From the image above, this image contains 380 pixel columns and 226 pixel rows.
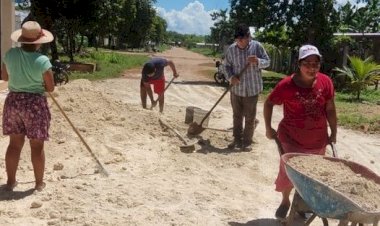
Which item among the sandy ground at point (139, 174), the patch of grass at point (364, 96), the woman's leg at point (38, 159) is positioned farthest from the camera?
the patch of grass at point (364, 96)

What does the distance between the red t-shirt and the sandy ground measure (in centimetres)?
91

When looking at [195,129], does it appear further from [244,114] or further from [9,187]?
[9,187]

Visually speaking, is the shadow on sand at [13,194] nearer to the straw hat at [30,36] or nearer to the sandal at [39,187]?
the sandal at [39,187]

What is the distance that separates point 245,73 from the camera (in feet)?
25.8

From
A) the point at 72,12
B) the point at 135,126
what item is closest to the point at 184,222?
the point at 135,126

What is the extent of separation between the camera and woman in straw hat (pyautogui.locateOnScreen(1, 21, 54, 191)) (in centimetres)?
499

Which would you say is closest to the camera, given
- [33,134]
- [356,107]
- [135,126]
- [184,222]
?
[184,222]

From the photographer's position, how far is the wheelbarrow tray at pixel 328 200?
329 centimetres

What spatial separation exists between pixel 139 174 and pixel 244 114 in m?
2.45

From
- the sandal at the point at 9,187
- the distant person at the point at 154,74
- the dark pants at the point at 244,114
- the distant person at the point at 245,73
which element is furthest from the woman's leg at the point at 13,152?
the distant person at the point at 154,74

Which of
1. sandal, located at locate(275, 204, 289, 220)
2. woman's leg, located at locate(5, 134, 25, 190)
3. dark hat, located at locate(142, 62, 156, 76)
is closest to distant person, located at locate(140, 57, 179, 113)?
dark hat, located at locate(142, 62, 156, 76)

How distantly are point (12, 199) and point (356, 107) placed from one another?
37.6ft

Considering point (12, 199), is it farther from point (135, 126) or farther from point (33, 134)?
point (135, 126)

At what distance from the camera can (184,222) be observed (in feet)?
15.6
